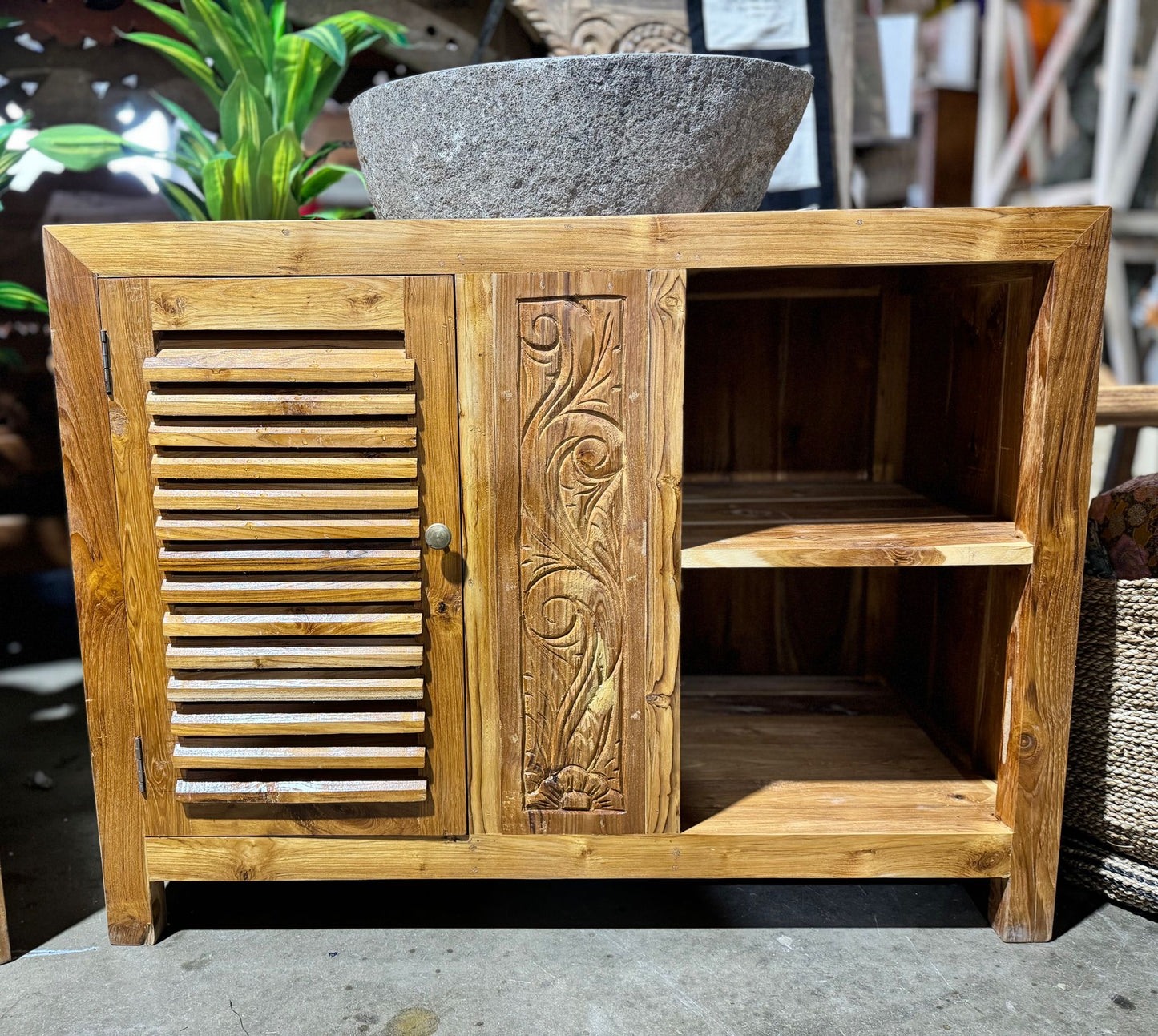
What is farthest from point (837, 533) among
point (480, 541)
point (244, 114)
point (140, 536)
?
point (244, 114)

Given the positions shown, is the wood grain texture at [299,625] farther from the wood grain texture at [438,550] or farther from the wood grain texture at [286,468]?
the wood grain texture at [286,468]

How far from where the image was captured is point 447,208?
4.07 ft

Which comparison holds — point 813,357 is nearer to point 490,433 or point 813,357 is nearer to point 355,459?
point 490,433

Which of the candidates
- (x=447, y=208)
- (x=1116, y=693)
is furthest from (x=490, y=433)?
(x=1116, y=693)

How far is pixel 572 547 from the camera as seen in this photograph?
1201 millimetres

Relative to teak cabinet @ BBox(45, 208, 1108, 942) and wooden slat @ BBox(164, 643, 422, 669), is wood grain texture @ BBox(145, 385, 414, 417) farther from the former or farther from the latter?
wooden slat @ BBox(164, 643, 422, 669)

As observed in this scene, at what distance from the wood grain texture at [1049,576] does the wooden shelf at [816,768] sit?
0.22 ft

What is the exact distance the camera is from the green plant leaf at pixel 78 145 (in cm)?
154

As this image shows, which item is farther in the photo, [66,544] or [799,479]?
[66,544]

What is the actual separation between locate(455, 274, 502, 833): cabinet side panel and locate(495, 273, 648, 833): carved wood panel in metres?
0.01

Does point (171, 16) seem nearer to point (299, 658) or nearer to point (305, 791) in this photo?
point (299, 658)

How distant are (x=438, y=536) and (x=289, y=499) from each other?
0.19 m

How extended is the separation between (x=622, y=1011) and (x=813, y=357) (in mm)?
1169

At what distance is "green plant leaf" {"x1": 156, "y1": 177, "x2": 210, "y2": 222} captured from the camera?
1.67 metres
